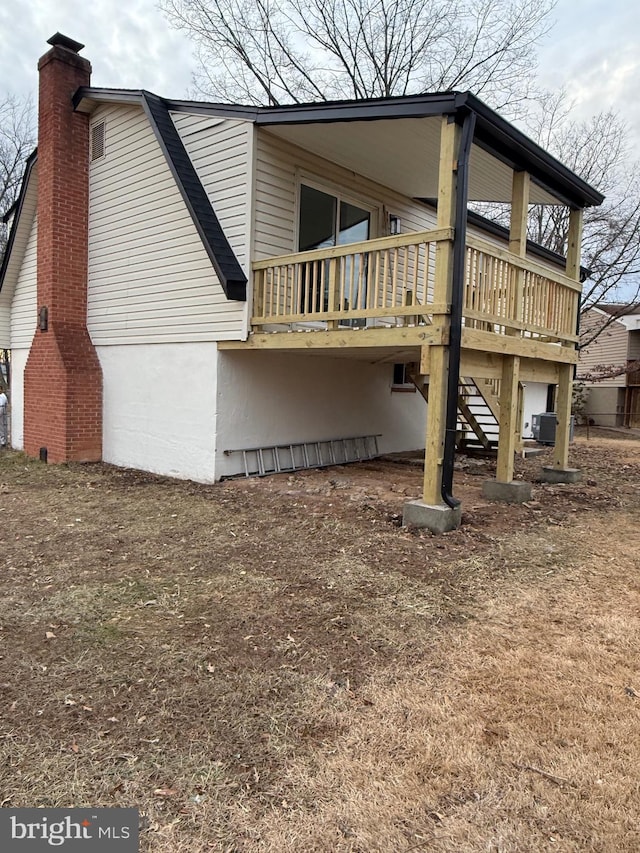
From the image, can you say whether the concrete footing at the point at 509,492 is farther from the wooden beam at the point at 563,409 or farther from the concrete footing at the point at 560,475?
the wooden beam at the point at 563,409

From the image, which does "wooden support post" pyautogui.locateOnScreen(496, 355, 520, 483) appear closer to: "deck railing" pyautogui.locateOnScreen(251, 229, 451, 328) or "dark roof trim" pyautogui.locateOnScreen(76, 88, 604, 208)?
"deck railing" pyautogui.locateOnScreen(251, 229, 451, 328)

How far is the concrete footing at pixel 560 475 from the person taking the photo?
855 centimetres

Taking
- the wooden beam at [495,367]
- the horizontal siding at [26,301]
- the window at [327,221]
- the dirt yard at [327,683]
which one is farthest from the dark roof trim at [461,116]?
the horizontal siding at [26,301]

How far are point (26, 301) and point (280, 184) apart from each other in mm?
6394

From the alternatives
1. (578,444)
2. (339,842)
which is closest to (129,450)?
(339,842)

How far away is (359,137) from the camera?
24.0 ft

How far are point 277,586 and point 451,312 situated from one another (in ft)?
10.4

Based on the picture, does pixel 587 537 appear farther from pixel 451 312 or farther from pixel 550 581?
pixel 451 312

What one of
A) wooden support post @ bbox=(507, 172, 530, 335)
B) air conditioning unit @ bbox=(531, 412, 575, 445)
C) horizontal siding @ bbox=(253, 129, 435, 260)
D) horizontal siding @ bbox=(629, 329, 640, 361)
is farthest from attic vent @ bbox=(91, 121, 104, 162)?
horizontal siding @ bbox=(629, 329, 640, 361)

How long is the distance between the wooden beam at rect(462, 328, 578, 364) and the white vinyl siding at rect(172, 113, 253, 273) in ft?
10.8

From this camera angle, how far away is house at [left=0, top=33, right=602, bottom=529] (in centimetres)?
610

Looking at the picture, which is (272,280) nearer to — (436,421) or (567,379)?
(436,421)
